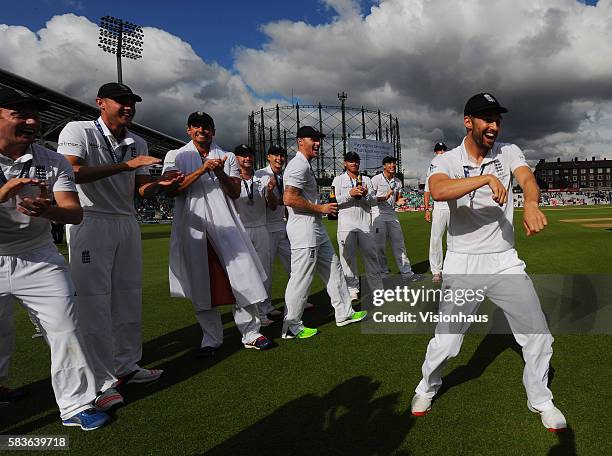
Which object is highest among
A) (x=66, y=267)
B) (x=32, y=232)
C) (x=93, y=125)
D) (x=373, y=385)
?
(x=93, y=125)

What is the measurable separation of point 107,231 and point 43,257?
0.62 meters

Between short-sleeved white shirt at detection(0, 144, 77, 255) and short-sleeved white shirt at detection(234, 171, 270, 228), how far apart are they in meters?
3.29

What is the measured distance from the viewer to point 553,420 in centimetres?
265

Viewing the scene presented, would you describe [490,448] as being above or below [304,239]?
below

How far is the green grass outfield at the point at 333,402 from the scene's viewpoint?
2615 mm

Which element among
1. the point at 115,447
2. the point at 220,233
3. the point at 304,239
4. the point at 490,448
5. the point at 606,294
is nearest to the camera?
the point at 490,448

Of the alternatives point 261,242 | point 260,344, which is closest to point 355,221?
point 261,242

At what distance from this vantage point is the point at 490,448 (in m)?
2.50

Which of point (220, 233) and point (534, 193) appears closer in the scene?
point (534, 193)

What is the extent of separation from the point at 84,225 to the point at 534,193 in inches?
137

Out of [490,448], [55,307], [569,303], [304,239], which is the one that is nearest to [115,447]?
[55,307]

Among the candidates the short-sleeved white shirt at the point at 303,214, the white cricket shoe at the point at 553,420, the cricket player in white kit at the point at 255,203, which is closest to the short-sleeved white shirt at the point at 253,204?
the cricket player in white kit at the point at 255,203

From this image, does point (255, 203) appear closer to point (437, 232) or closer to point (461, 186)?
point (437, 232)

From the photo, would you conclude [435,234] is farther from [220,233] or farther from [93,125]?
[93,125]
